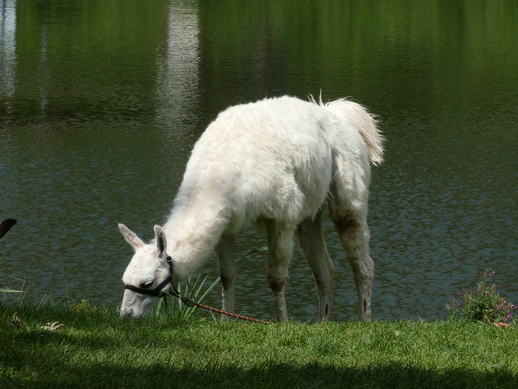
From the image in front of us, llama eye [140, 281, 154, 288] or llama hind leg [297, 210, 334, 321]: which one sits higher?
llama eye [140, 281, 154, 288]

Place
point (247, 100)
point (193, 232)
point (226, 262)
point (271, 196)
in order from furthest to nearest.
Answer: point (247, 100) < point (226, 262) < point (271, 196) < point (193, 232)

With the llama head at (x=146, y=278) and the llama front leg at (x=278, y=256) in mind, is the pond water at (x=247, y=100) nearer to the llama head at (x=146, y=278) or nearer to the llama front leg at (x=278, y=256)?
the llama front leg at (x=278, y=256)

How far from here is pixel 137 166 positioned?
2006 centimetres

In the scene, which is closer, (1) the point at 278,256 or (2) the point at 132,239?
(2) the point at 132,239

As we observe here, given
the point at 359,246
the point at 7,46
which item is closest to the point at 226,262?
the point at 359,246

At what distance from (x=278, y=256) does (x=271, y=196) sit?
0.65m

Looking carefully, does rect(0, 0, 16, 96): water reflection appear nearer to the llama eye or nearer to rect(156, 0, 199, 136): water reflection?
rect(156, 0, 199, 136): water reflection

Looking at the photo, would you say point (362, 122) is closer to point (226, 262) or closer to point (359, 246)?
point (359, 246)

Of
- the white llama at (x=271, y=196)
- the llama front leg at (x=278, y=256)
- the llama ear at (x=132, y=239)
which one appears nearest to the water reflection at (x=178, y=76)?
the white llama at (x=271, y=196)

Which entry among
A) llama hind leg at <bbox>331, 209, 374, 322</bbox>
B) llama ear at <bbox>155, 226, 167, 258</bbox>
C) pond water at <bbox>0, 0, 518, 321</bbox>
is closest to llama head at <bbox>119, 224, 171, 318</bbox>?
llama ear at <bbox>155, 226, 167, 258</bbox>

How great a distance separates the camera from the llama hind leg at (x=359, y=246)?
940cm

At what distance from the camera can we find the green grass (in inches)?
219

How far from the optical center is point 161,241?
7.40m

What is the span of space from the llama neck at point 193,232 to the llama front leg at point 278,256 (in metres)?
0.72
